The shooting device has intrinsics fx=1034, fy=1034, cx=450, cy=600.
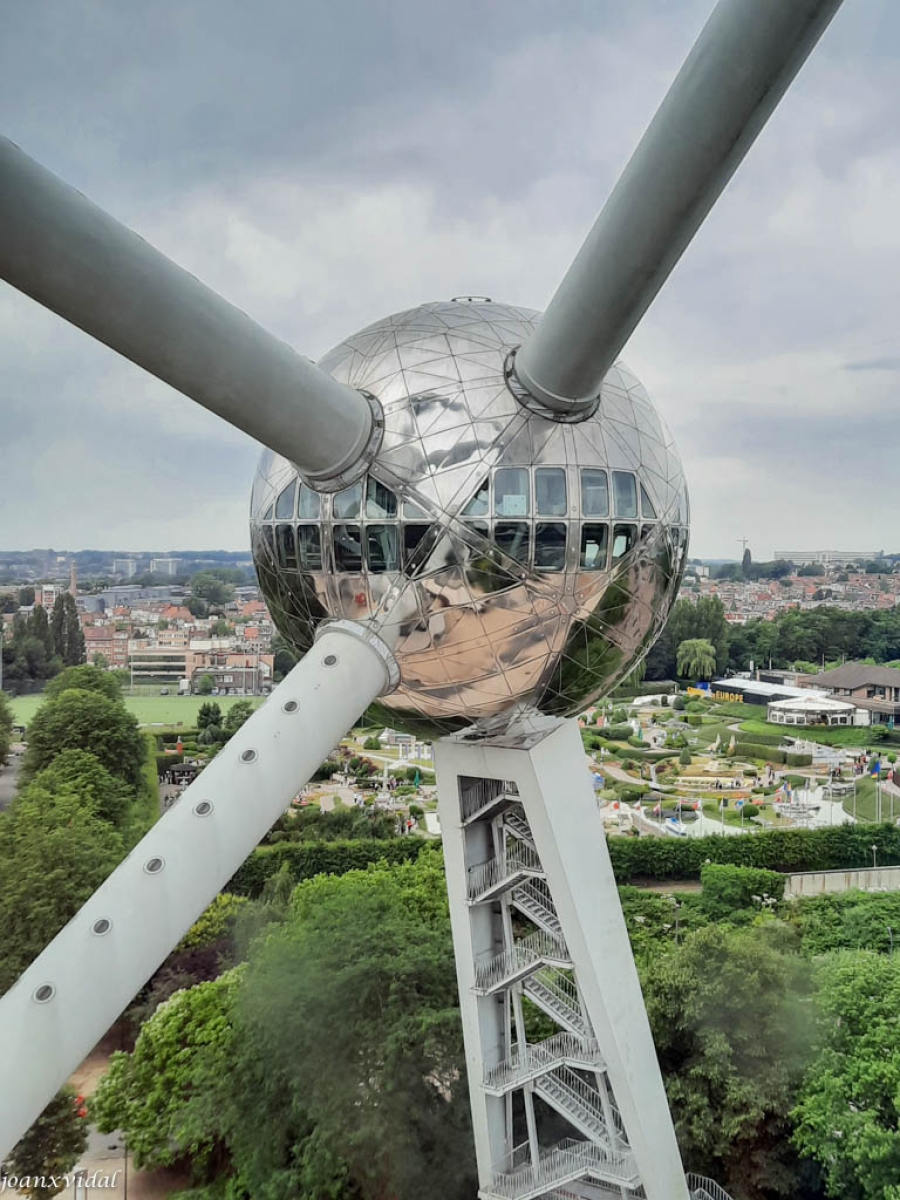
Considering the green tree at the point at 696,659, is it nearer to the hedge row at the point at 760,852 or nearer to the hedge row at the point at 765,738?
the hedge row at the point at 765,738

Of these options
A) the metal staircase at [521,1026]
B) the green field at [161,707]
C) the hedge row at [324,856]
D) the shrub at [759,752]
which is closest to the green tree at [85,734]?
the hedge row at [324,856]

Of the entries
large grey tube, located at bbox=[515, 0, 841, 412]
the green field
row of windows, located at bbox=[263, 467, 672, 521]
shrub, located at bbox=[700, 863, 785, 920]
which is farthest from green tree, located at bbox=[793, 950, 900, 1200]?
the green field

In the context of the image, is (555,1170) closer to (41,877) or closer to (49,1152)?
(49,1152)

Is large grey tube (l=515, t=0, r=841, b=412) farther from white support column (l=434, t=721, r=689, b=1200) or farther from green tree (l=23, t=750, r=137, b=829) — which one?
green tree (l=23, t=750, r=137, b=829)

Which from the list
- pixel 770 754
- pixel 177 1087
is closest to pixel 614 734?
pixel 770 754

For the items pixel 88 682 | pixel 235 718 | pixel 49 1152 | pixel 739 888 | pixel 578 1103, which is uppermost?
pixel 88 682

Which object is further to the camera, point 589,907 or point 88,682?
point 88,682
